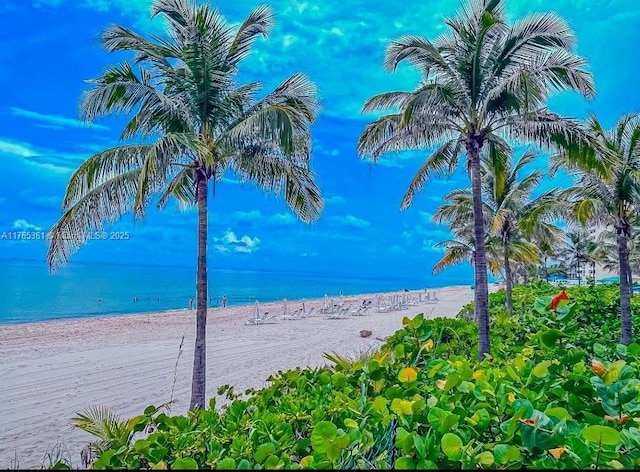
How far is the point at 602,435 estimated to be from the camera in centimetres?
113

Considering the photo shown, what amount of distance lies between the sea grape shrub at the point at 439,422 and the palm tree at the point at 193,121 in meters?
5.08

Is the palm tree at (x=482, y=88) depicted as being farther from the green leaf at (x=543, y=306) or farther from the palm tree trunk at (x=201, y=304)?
the green leaf at (x=543, y=306)

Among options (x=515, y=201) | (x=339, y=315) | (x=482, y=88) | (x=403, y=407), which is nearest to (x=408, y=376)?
(x=403, y=407)

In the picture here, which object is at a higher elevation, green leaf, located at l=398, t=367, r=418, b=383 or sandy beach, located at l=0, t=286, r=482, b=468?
green leaf, located at l=398, t=367, r=418, b=383

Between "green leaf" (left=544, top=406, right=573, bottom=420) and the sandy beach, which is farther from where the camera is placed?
the sandy beach

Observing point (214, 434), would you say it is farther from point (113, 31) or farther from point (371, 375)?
point (113, 31)

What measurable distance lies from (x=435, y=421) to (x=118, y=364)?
13.8m

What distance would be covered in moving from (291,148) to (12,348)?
49.7 ft

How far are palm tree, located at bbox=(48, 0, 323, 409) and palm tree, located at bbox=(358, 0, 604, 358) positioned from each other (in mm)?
2759

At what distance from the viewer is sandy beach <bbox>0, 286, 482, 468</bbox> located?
25.7ft

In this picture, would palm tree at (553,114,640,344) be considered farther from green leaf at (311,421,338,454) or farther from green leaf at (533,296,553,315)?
green leaf at (311,421,338,454)

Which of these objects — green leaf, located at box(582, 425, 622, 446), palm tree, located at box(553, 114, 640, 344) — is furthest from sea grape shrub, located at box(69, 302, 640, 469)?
palm tree, located at box(553, 114, 640, 344)

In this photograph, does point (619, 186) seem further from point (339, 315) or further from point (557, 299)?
point (339, 315)

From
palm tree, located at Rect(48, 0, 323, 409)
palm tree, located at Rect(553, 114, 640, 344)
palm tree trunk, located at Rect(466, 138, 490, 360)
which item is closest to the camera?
palm tree, located at Rect(48, 0, 323, 409)
